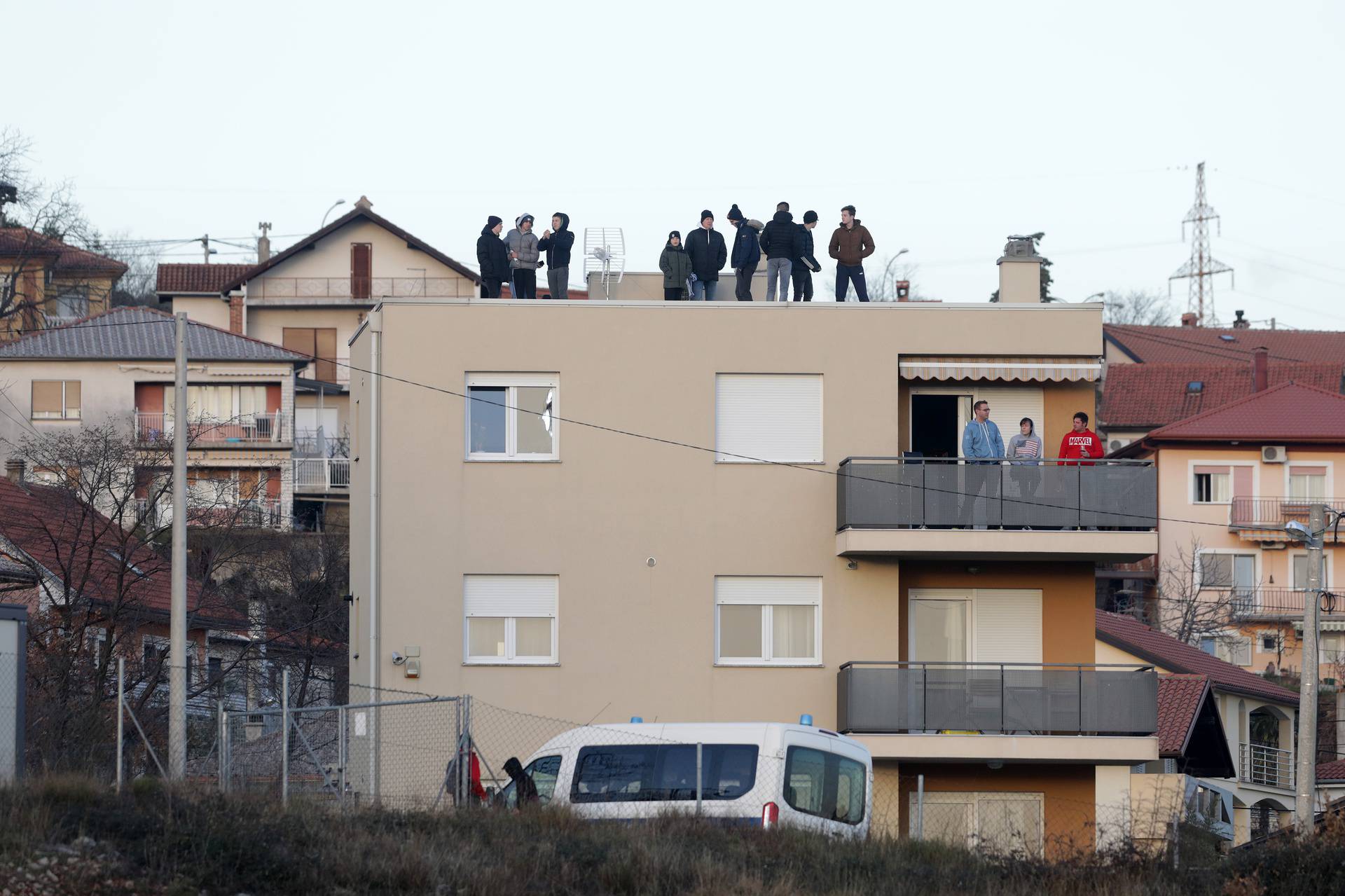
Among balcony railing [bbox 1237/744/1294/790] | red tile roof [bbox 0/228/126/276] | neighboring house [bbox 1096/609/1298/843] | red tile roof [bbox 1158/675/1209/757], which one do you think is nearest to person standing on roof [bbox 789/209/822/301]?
red tile roof [bbox 1158/675/1209/757]

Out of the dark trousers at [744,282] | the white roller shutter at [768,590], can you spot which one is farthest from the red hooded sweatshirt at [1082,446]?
the dark trousers at [744,282]

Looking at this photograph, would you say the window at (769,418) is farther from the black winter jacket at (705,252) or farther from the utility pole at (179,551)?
the utility pole at (179,551)

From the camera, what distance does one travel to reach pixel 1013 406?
84.0 feet

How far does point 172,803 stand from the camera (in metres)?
14.5

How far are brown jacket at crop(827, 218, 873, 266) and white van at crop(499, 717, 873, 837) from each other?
30.6ft

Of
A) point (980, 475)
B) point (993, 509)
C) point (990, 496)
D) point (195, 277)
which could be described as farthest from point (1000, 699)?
point (195, 277)

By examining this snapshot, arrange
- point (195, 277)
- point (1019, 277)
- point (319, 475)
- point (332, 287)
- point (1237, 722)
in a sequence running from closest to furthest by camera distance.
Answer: point (1019, 277) < point (1237, 722) < point (319, 475) < point (332, 287) < point (195, 277)

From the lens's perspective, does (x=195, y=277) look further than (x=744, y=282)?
Yes

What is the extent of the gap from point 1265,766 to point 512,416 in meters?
34.5

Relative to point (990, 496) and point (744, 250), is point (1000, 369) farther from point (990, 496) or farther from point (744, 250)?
point (744, 250)

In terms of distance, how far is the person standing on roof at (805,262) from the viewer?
24.9m

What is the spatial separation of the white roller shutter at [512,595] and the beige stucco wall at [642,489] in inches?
6.7

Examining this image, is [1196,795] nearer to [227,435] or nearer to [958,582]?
[958,582]

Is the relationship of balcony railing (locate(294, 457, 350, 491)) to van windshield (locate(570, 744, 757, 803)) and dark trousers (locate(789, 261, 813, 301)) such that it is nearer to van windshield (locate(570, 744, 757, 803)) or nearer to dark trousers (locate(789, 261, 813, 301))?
dark trousers (locate(789, 261, 813, 301))
